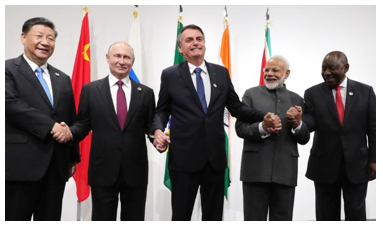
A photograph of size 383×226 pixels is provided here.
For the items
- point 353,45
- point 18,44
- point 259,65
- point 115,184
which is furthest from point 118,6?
point 353,45

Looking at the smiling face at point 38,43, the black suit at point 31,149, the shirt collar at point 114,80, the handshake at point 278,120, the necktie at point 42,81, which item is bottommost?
the black suit at point 31,149

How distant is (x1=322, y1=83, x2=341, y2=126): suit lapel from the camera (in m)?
2.89

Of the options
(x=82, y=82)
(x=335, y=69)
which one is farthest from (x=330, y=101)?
(x=82, y=82)

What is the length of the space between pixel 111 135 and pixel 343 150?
180 centimetres

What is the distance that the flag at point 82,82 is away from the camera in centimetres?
390

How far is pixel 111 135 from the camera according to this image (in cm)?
260

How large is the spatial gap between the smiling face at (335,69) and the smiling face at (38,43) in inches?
85.4

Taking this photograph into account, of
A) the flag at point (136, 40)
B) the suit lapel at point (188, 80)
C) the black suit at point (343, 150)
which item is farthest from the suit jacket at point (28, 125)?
the black suit at point (343, 150)

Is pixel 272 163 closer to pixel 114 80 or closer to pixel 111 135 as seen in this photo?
pixel 111 135

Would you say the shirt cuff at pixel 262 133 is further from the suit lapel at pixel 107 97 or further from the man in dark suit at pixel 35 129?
the man in dark suit at pixel 35 129

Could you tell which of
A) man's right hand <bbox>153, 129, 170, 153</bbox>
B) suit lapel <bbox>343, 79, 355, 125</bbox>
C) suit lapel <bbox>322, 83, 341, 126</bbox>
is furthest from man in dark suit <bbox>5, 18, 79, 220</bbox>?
suit lapel <bbox>343, 79, 355, 125</bbox>

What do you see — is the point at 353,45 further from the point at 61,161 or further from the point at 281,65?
the point at 61,161

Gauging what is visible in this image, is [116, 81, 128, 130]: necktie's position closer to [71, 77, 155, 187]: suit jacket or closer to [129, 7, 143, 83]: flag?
[71, 77, 155, 187]: suit jacket

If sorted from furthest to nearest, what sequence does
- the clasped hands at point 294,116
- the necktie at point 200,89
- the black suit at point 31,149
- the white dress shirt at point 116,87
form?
the white dress shirt at point 116,87 → the clasped hands at point 294,116 → the necktie at point 200,89 → the black suit at point 31,149
